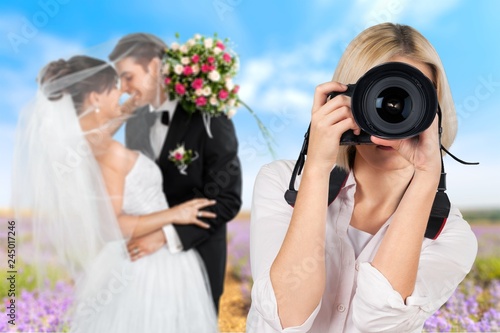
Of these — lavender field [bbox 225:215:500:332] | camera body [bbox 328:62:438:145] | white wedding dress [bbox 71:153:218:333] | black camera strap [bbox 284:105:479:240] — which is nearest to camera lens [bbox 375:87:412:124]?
camera body [bbox 328:62:438:145]

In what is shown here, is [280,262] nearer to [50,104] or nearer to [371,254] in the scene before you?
[371,254]

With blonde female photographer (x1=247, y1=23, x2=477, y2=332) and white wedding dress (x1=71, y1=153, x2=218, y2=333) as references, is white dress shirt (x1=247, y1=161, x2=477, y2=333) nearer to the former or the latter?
blonde female photographer (x1=247, y1=23, x2=477, y2=332)

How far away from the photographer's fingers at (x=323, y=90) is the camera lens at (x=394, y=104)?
2.6 inches

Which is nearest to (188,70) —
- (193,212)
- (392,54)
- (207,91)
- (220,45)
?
(207,91)

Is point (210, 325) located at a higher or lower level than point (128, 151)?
lower

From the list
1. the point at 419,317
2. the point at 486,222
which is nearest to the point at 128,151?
the point at 419,317

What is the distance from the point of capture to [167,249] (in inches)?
95.6

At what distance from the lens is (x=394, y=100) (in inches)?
36.3

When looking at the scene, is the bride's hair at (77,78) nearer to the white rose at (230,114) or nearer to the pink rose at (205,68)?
the pink rose at (205,68)

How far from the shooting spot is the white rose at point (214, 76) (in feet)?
8.86

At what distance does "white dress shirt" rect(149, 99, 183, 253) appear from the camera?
241 centimetres

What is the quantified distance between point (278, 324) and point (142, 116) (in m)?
1.74

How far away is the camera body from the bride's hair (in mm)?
1645

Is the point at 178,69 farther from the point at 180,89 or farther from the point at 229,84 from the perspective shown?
the point at 229,84
